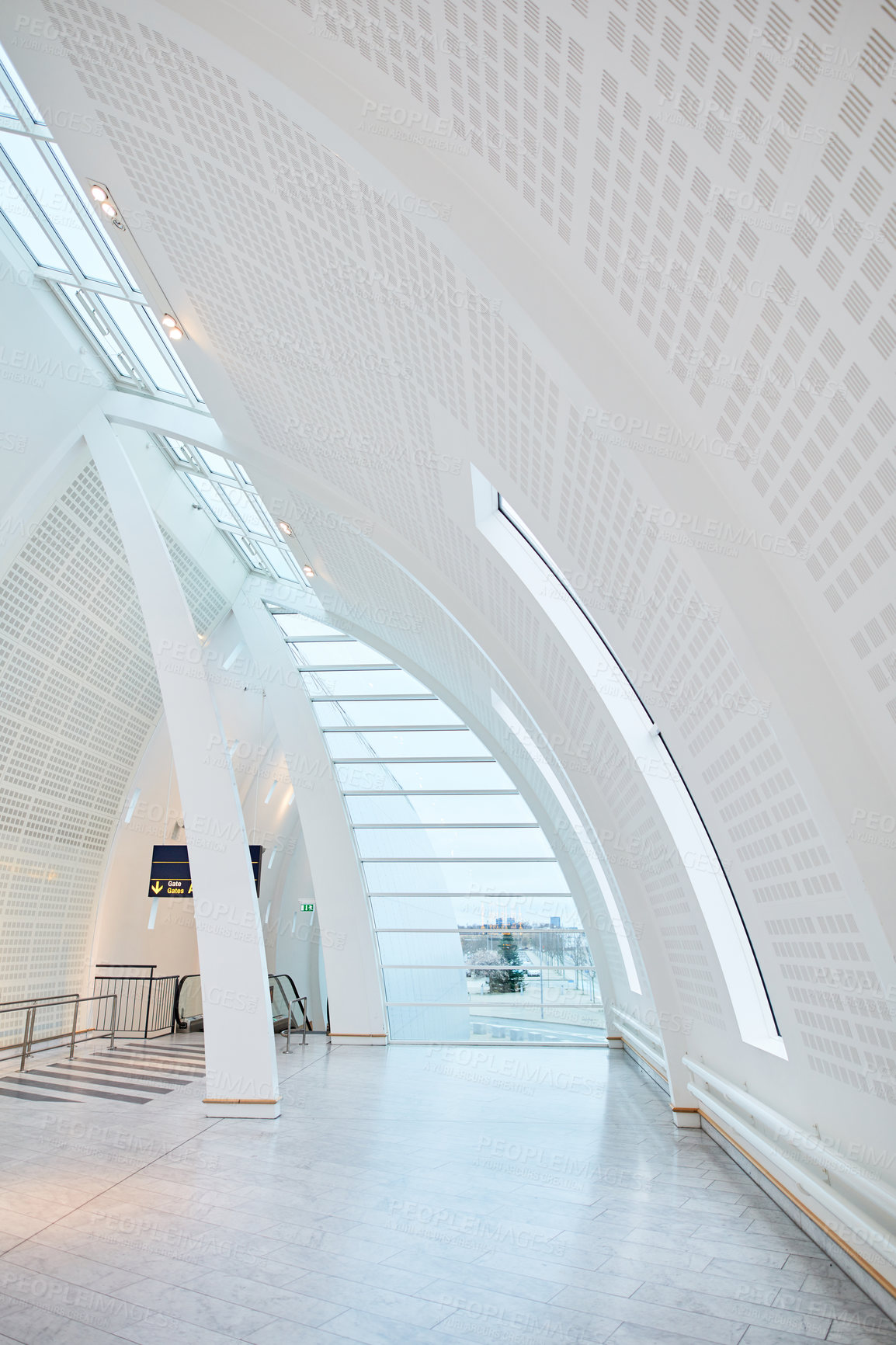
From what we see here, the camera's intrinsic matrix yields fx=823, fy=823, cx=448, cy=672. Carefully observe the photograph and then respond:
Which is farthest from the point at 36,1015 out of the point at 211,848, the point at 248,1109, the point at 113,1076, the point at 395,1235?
the point at 395,1235

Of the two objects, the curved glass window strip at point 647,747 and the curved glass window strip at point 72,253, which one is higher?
the curved glass window strip at point 72,253

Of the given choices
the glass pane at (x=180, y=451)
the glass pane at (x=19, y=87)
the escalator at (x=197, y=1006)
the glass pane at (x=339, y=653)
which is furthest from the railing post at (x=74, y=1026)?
the glass pane at (x=19, y=87)

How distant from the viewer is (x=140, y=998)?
1873 centimetres

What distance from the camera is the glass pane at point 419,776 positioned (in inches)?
732

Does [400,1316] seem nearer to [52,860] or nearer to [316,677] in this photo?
[52,860]

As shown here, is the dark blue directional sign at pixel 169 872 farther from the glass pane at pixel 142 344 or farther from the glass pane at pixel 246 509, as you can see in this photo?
the glass pane at pixel 142 344

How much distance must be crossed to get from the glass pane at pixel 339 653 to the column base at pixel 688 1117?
469 inches

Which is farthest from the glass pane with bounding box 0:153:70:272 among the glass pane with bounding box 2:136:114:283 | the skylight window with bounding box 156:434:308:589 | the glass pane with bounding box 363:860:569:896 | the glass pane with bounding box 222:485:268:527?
the glass pane with bounding box 363:860:569:896

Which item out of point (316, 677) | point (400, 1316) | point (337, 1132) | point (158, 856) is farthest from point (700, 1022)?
point (316, 677)

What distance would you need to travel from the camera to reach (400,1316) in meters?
4.39

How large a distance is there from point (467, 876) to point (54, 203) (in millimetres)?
14413

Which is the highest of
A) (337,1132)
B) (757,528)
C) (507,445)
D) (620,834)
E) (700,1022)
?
(507,445)

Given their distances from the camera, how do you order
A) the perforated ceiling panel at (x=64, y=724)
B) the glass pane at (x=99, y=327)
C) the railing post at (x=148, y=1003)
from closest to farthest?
the glass pane at (x=99, y=327)
the perforated ceiling panel at (x=64, y=724)
the railing post at (x=148, y=1003)

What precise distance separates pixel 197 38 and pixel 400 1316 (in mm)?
6993
